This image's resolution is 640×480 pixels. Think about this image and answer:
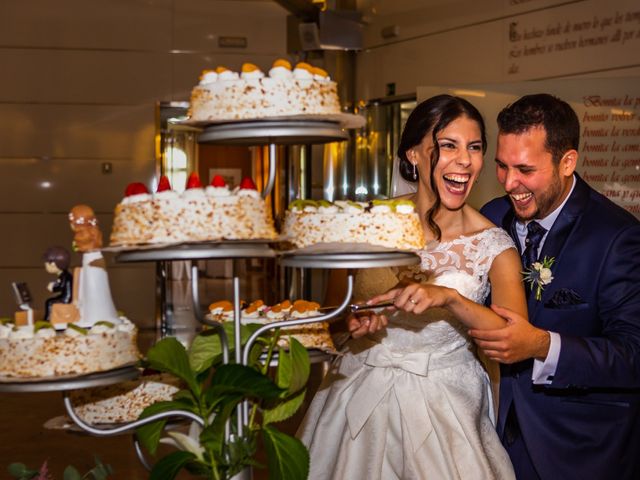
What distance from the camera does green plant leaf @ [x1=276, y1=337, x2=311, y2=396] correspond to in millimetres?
2264

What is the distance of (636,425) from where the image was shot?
3156 millimetres

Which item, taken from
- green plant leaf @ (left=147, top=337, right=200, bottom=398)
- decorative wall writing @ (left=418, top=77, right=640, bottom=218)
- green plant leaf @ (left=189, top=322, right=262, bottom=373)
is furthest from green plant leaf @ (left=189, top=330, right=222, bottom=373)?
decorative wall writing @ (left=418, top=77, right=640, bottom=218)

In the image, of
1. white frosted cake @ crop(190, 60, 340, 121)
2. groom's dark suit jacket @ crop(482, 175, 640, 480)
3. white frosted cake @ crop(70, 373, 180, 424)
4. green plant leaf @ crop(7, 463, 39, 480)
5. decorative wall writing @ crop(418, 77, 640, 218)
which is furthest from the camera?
decorative wall writing @ crop(418, 77, 640, 218)

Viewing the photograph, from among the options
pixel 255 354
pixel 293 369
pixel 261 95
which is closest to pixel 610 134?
pixel 261 95

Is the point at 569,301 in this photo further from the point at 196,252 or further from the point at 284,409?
the point at 196,252

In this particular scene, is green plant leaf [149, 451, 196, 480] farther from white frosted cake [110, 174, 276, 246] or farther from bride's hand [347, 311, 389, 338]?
bride's hand [347, 311, 389, 338]

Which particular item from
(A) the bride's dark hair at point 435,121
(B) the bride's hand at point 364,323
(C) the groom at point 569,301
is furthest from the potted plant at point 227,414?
(A) the bride's dark hair at point 435,121

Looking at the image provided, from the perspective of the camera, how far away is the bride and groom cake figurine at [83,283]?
2.42 metres

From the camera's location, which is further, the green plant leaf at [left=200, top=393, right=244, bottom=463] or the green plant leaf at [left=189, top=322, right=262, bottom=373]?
the green plant leaf at [left=189, top=322, right=262, bottom=373]

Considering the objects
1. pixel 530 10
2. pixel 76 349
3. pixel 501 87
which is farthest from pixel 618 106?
pixel 76 349

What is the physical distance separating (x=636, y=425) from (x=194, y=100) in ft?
5.84

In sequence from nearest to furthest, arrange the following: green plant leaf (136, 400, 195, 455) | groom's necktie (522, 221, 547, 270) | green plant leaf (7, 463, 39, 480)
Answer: green plant leaf (136, 400, 195, 455) → green plant leaf (7, 463, 39, 480) → groom's necktie (522, 221, 547, 270)

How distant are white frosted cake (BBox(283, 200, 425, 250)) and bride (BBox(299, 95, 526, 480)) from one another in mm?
519

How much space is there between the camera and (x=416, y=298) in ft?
8.49
